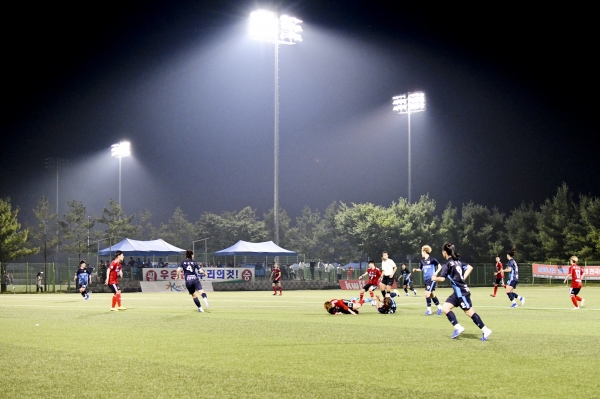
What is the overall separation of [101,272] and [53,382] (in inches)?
1711

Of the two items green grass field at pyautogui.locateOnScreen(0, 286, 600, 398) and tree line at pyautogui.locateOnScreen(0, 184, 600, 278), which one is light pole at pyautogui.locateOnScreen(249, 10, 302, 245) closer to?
tree line at pyautogui.locateOnScreen(0, 184, 600, 278)

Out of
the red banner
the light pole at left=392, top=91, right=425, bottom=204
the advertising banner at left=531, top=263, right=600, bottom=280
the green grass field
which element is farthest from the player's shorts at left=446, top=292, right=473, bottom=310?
the advertising banner at left=531, top=263, right=600, bottom=280

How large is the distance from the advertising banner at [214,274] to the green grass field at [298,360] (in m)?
33.4

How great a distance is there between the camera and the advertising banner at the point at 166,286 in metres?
50.8

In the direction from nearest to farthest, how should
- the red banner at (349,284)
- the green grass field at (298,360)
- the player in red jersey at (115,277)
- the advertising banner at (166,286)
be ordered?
the green grass field at (298,360) → the player in red jersey at (115,277) → the advertising banner at (166,286) → the red banner at (349,284)

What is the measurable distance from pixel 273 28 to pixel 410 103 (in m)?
21.1

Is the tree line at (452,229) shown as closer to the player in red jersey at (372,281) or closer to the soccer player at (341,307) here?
the player in red jersey at (372,281)

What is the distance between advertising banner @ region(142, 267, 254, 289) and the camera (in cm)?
5200

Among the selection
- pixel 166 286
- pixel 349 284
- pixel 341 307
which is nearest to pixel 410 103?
pixel 349 284

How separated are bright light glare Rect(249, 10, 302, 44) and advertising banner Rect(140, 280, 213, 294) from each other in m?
20.3

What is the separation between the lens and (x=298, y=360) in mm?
11094

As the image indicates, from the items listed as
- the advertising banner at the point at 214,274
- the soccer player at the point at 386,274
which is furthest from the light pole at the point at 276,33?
the soccer player at the point at 386,274

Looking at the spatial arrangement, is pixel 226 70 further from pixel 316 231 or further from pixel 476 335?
pixel 316 231

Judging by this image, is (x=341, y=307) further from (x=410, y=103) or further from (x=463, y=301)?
A: (x=410, y=103)
